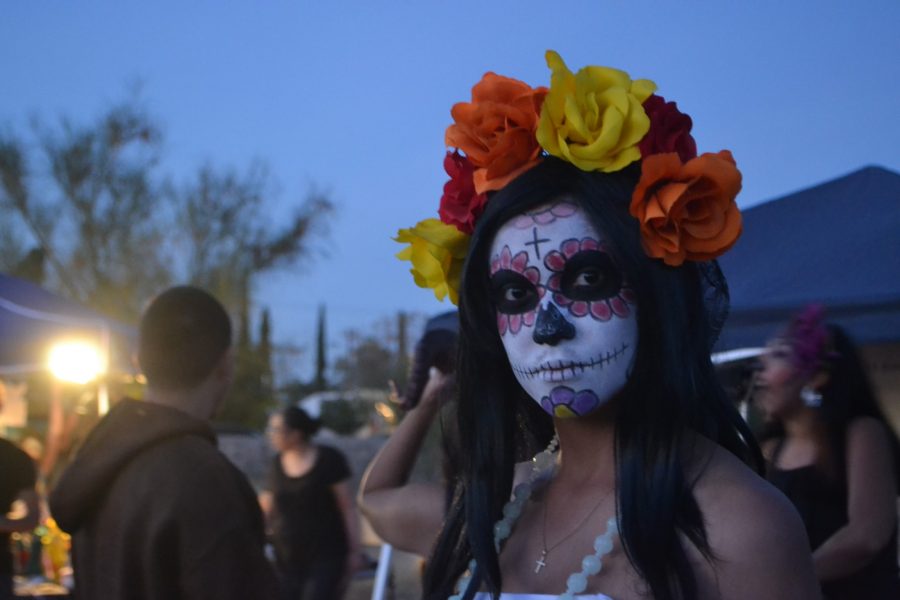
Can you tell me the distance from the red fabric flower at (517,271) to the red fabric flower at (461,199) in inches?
4.0

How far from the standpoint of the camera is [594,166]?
1.62 metres

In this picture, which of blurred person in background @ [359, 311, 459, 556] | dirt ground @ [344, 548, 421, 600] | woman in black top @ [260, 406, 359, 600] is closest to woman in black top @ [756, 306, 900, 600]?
blurred person in background @ [359, 311, 459, 556]

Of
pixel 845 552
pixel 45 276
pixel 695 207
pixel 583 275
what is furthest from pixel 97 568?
pixel 45 276

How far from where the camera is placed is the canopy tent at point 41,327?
7852 mm

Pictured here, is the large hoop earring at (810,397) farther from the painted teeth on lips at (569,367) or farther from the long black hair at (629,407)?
the painted teeth on lips at (569,367)

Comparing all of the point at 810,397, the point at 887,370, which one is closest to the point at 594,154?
the point at 810,397

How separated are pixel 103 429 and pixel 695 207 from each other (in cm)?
168

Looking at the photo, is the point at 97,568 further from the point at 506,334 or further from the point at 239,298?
the point at 239,298

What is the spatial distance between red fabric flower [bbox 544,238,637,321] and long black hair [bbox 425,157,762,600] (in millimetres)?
24

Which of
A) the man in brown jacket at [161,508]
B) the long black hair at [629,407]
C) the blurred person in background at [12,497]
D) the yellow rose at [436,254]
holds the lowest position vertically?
the blurred person in background at [12,497]

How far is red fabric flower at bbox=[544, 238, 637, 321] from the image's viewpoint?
1.60 m

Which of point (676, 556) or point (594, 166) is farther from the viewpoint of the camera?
point (594, 166)

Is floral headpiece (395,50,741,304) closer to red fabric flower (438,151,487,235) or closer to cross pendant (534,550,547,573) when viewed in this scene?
red fabric flower (438,151,487,235)

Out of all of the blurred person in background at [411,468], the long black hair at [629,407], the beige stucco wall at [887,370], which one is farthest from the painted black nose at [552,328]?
the beige stucco wall at [887,370]
